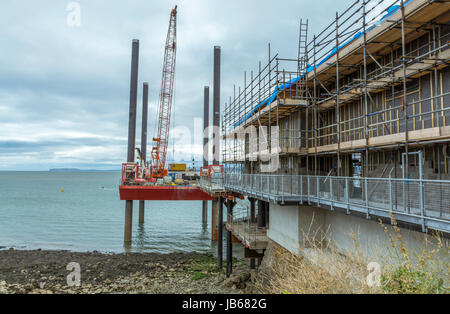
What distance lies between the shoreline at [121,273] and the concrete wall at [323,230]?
337cm

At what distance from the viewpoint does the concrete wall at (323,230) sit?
908 cm

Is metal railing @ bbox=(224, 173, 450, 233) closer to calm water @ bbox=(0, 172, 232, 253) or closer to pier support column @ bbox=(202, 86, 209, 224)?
calm water @ bbox=(0, 172, 232, 253)

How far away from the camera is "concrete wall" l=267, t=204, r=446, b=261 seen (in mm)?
9078

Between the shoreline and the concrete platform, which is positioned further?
the concrete platform

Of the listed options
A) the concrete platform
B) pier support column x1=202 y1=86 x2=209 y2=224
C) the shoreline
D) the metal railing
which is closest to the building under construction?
the metal railing

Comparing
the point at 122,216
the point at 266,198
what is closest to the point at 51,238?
the point at 122,216

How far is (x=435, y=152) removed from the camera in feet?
33.5

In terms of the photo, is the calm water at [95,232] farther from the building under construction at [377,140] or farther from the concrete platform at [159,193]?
the building under construction at [377,140]

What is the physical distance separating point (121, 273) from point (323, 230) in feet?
39.6

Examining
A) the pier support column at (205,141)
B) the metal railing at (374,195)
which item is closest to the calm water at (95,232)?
the pier support column at (205,141)

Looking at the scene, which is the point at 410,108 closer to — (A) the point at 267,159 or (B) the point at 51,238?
(A) the point at 267,159

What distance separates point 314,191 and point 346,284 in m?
5.24

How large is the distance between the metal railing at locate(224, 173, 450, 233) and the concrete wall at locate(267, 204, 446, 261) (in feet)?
2.93

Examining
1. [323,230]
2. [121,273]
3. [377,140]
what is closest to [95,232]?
[121,273]
